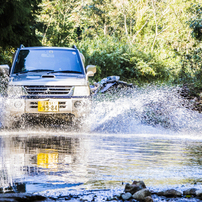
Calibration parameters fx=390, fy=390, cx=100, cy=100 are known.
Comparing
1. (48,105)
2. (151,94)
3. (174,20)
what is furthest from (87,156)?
(174,20)

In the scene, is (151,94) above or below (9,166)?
above

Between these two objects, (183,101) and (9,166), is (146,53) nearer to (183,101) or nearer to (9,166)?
(183,101)

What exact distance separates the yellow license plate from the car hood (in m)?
0.43

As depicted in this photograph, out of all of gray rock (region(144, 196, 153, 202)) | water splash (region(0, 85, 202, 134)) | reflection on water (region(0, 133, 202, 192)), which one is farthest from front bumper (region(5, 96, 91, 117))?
gray rock (region(144, 196, 153, 202))

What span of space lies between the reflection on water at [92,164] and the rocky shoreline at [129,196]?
25 centimetres

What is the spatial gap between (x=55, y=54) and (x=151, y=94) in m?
4.90

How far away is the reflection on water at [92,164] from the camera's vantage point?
326 cm

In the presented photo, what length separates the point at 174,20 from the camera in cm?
2433

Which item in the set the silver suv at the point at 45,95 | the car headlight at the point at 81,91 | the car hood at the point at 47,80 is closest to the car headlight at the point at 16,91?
the silver suv at the point at 45,95

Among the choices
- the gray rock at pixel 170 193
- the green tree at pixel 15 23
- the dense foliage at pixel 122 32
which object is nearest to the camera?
the gray rock at pixel 170 193

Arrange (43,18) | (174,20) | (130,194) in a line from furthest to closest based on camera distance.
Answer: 1. (43,18)
2. (174,20)
3. (130,194)

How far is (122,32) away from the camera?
30078 mm

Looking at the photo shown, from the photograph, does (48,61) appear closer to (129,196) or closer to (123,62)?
(129,196)

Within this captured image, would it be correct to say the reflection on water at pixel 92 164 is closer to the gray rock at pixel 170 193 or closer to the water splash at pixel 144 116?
the gray rock at pixel 170 193
